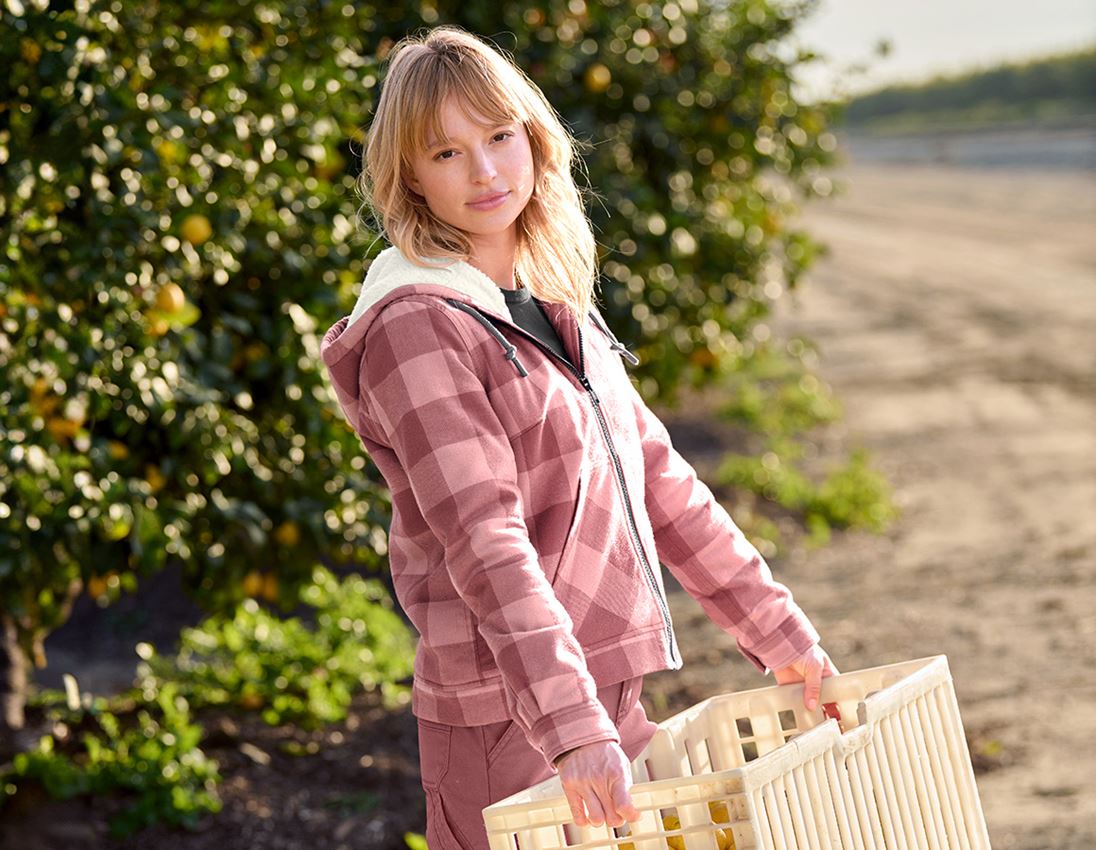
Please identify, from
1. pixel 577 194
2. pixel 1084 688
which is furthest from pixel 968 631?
pixel 577 194

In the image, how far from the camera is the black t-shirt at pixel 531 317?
204 centimetres

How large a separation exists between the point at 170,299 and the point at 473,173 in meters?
1.48

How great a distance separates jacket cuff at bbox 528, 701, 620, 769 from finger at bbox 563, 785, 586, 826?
0.04m

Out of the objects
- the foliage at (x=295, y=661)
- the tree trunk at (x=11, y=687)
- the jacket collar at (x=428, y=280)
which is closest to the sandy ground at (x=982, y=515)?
the foliage at (x=295, y=661)

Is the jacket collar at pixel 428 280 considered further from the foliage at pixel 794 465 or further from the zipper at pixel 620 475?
the foliage at pixel 794 465

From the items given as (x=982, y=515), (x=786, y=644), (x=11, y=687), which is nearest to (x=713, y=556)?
(x=786, y=644)

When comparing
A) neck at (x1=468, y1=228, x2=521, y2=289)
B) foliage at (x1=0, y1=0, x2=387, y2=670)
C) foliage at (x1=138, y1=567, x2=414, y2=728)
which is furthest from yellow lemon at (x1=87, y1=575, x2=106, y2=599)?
neck at (x1=468, y1=228, x2=521, y2=289)

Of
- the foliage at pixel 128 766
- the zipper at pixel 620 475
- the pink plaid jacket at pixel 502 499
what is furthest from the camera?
the foliage at pixel 128 766

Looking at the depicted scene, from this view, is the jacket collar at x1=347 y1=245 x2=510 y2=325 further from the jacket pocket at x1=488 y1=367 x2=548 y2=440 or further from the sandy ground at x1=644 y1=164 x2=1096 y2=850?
the sandy ground at x1=644 y1=164 x2=1096 y2=850

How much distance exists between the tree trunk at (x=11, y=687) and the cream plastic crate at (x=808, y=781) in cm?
220

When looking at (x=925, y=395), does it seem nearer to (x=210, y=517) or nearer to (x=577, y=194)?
(x=210, y=517)

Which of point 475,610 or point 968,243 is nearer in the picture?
point 475,610

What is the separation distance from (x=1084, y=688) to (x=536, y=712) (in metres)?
3.28

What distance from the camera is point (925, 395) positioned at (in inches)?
376
